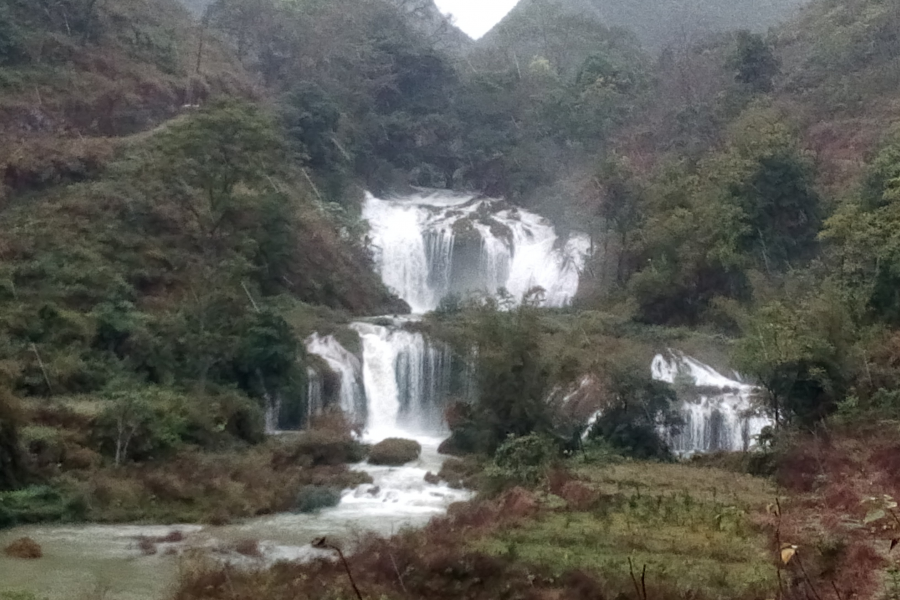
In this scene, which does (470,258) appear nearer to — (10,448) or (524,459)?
(524,459)

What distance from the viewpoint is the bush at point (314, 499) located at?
19328mm

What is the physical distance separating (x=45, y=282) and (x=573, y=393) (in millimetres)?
14029

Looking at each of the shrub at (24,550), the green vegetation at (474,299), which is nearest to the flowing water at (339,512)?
the shrub at (24,550)

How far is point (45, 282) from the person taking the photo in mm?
25812

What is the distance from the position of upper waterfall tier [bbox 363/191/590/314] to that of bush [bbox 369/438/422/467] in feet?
54.3

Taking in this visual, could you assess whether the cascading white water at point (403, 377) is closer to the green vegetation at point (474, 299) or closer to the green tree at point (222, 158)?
the green vegetation at point (474, 299)

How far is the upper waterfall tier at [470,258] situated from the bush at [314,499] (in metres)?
20.9

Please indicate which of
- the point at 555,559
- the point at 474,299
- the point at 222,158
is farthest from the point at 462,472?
the point at 222,158

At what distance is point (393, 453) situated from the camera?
2350 cm

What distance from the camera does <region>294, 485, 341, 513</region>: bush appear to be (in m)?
19.3

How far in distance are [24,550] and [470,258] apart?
2824cm

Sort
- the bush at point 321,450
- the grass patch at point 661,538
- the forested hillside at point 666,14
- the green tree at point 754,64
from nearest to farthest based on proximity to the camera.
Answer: the grass patch at point 661,538
the bush at point 321,450
the green tree at point 754,64
the forested hillside at point 666,14

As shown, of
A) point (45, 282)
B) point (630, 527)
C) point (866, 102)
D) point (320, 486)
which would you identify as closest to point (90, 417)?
point (320, 486)

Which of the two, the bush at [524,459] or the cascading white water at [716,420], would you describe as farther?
the cascading white water at [716,420]
